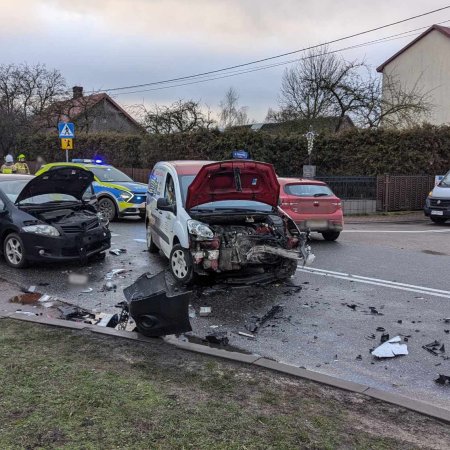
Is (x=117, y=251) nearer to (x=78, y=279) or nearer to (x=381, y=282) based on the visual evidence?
(x=78, y=279)

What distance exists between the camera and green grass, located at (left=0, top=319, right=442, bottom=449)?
309 centimetres

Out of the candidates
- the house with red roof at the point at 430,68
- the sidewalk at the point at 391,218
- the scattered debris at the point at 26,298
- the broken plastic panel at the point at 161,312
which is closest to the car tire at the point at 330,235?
the sidewalk at the point at 391,218

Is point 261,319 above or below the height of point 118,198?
below

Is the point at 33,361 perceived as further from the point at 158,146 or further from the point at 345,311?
the point at 158,146

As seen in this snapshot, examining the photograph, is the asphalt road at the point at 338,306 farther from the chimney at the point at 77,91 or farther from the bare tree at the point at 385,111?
the chimney at the point at 77,91

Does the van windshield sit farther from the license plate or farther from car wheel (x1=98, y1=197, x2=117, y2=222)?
car wheel (x1=98, y1=197, x2=117, y2=222)

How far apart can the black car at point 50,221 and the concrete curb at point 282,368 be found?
267cm

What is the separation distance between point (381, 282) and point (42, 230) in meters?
5.47

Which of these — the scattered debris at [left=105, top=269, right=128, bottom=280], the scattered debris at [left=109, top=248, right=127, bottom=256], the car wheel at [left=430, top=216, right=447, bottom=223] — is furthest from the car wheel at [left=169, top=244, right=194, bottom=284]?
the car wheel at [left=430, top=216, right=447, bottom=223]

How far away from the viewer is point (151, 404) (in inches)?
138

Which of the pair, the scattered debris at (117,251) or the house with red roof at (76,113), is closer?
the scattered debris at (117,251)

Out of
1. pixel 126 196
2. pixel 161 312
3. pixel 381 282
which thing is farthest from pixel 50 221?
pixel 126 196

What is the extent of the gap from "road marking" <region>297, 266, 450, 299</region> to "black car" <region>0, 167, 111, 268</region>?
370 cm

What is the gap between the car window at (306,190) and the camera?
456 inches
